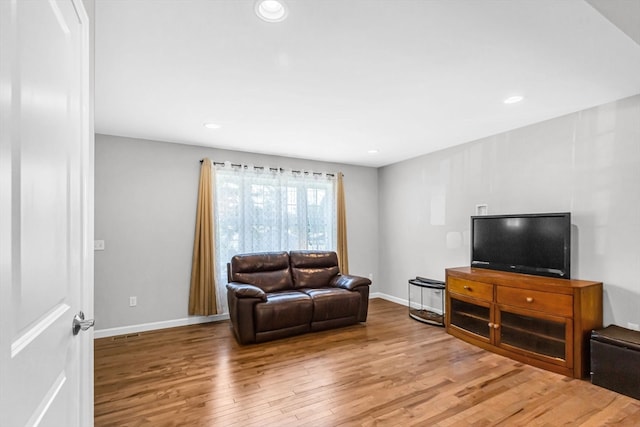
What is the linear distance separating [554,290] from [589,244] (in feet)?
2.16

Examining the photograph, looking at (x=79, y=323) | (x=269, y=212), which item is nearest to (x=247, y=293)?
(x=269, y=212)

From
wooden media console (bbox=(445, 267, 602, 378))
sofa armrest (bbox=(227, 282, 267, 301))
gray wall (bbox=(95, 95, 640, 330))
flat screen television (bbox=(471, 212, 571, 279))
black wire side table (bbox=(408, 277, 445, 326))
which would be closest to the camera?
wooden media console (bbox=(445, 267, 602, 378))

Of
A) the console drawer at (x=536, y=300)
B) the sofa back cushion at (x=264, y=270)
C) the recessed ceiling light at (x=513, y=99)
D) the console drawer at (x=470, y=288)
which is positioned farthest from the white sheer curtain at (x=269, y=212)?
the recessed ceiling light at (x=513, y=99)

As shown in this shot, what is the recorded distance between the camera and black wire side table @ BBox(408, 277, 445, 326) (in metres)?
4.22

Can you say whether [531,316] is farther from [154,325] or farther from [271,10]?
[154,325]

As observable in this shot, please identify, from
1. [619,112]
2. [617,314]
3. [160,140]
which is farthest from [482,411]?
[160,140]

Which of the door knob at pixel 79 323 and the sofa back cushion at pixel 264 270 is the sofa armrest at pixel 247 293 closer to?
the sofa back cushion at pixel 264 270

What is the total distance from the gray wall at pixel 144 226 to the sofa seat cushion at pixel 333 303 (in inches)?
70.4

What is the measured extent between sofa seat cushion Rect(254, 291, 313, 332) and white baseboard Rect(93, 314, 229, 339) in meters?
1.08

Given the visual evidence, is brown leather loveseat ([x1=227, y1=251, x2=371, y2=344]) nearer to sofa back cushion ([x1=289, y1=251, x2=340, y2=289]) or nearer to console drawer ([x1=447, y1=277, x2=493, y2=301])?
sofa back cushion ([x1=289, y1=251, x2=340, y2=289])

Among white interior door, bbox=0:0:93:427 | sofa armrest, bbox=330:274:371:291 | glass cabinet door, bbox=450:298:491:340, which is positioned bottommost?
glass cabinet door, bbox=450:298:491:340

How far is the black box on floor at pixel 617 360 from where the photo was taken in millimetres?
2379

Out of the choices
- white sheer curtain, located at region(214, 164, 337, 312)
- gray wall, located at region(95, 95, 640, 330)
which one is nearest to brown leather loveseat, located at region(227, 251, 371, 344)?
white sheer curtain, located at region(214, 164, 337, 312)

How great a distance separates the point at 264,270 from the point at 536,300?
3.11 m
